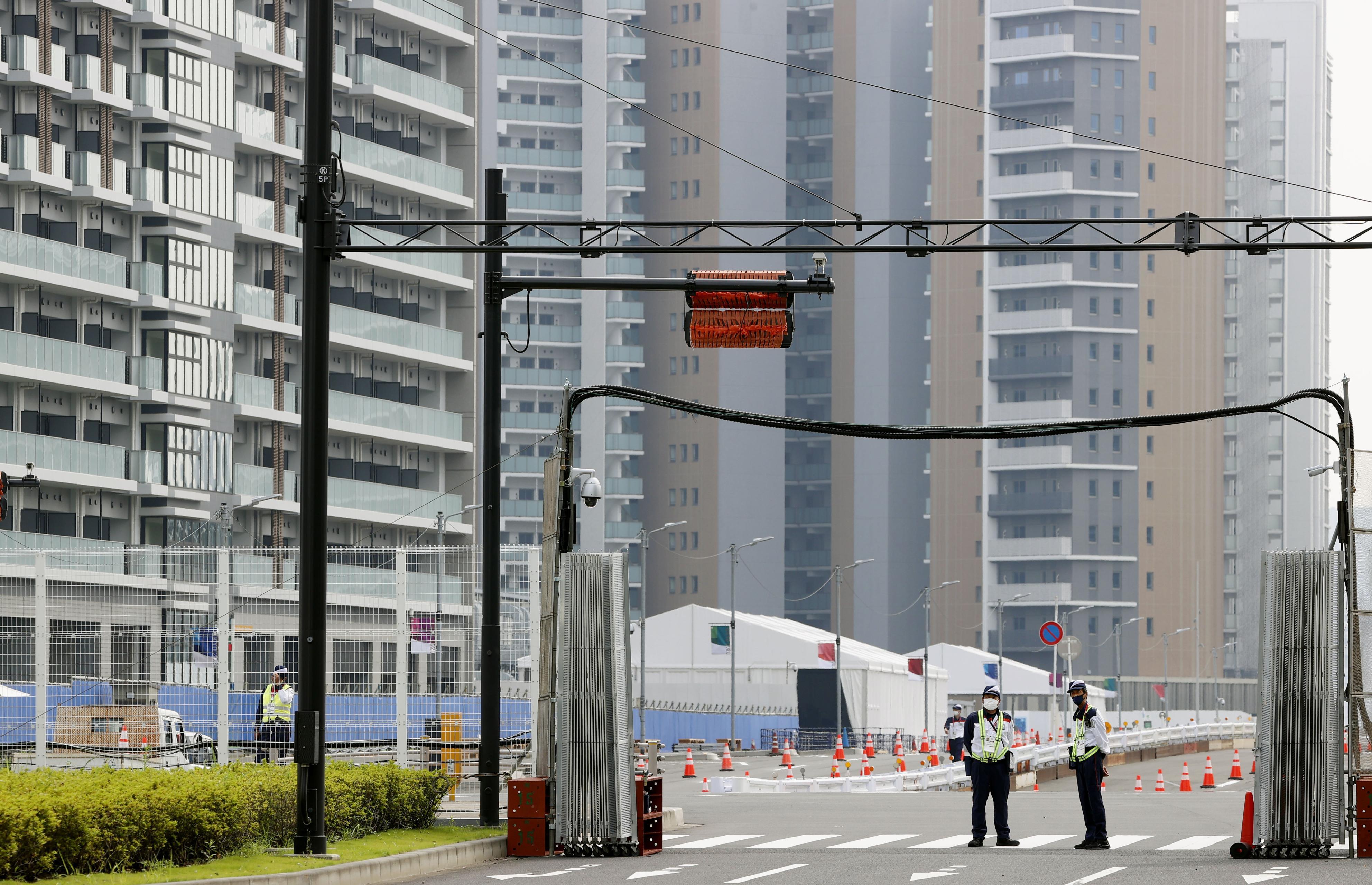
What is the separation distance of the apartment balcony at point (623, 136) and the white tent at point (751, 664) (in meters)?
58.3

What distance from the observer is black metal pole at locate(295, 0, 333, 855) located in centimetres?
1822

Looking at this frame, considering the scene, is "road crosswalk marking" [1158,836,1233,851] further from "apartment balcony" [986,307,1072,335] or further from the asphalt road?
"apartment balcony" [986,307,1072,335]

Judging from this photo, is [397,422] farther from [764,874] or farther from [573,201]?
[573,201]

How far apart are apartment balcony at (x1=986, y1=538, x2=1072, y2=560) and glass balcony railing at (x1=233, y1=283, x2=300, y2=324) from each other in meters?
74.1

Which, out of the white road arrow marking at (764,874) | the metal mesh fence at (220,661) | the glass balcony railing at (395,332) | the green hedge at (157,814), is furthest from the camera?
the glass balcony railing at (395,332)

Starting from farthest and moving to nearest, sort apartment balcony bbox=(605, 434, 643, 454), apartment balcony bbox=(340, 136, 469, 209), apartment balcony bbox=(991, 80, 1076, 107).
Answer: apartment balcony bbox=(991, 80, 1076, 107)
apartment balcony bbox=(605, 434, 643, 454)
apartment balcony bbox=(340, 136, 469, 209)

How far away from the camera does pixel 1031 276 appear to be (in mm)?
142250

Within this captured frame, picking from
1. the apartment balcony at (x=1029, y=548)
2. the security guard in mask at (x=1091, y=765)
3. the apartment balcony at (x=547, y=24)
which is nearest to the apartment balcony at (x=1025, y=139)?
the apartment balcony at (x=1029, y=548)

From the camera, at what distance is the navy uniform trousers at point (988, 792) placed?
74.0 feet

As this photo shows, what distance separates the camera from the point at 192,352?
72.2 meters

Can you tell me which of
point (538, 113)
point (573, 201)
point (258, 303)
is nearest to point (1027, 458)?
point (573, 201)

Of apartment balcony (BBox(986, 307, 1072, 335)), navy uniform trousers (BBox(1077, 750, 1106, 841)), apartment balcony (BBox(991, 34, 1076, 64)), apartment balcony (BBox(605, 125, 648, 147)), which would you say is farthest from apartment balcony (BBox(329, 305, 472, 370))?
apartment balcony (BBox(991, 34, 1076, 64))

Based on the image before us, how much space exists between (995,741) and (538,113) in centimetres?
12609

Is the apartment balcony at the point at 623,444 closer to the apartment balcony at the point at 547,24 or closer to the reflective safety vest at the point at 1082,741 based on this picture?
the apartment balcony at the point at 547,24
